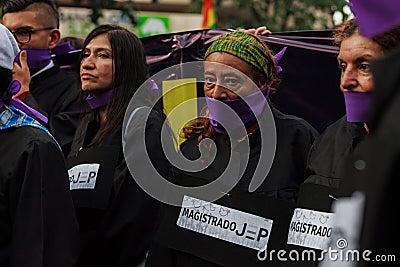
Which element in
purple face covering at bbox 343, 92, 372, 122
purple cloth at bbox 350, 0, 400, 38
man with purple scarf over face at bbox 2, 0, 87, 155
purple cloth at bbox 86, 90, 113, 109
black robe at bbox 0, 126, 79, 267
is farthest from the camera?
man with purple scarf over face at bbox 2, 0, 87, 155

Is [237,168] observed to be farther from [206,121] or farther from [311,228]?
[311,228]

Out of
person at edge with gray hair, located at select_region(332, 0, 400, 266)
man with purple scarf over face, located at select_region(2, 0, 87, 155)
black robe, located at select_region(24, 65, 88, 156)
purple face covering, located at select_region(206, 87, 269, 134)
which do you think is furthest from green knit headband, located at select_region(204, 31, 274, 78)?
person at edge with gray hair, located at select_region(332, 0, 400, 266)

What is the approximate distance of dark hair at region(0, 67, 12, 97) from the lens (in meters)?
3.34

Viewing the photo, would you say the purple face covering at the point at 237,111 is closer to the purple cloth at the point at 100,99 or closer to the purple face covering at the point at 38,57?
the purple cloth at the point at 100,99

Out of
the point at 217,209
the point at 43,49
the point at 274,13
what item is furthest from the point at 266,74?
the point at 274,13

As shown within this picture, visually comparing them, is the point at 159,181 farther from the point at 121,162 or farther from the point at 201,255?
the point at 201,255

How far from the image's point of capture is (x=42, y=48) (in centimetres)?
527

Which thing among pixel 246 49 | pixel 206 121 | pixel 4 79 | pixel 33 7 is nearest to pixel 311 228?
pixel 206 121

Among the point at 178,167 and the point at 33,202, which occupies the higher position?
the point at 33,202

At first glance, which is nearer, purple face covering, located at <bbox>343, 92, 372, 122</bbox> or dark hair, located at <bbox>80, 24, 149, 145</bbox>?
purple face covering, located at <bbox>343, 92, 372, 122</bbox>

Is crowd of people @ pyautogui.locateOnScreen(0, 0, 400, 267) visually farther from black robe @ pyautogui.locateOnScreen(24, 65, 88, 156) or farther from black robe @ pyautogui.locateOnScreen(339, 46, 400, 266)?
black robe @ pyautogui.locateOnScreen(339, 46, 400, 266)

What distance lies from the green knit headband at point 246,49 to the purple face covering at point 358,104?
0.90 m

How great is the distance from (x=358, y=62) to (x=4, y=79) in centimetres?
147

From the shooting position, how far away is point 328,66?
4496 mm
